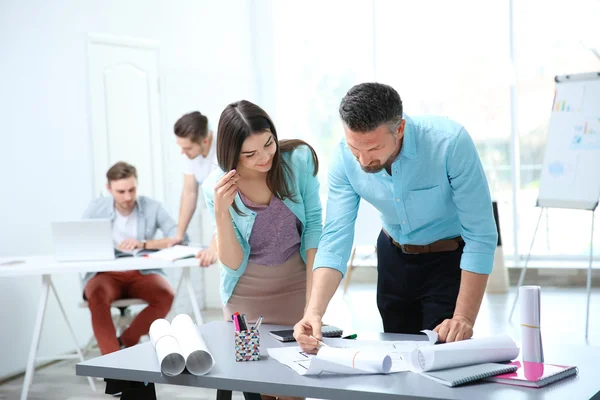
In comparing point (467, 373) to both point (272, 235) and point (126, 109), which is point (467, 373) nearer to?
point (272, 235)

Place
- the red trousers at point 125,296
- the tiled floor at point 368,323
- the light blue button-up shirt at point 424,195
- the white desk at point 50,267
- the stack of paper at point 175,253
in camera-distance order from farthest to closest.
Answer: the red trousers at point 125,296
the tiled floor at point 368,323
the stack of paper at point 175,253
the white desk at point 50,267
the light blue button-up shirt at point 424,195

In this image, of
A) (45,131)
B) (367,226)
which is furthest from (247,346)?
(367,226)

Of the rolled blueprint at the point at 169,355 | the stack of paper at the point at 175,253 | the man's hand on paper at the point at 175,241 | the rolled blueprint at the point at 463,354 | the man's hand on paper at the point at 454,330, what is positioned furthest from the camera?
the man's hand on paper at the point at 175,241

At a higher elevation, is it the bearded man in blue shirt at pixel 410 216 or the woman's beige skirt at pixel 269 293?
the bearded man in blue shirt at pixel 410 216

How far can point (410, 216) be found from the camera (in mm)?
2359

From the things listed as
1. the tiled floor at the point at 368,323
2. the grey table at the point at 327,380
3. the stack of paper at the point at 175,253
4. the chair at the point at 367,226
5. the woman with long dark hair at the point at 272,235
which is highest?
the woman with long dark hair at the point at 272,235

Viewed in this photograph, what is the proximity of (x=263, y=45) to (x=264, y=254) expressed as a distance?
19.7ft

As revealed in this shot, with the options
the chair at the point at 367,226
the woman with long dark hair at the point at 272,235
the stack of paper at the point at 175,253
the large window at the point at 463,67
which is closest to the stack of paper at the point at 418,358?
the woman with long dark hair at the point at 272,235

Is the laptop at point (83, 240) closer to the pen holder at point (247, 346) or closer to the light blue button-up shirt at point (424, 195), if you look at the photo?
the light blue button-up shirt at point (424, 195)

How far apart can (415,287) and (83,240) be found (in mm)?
2365

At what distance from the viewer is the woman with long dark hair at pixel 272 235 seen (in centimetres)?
267

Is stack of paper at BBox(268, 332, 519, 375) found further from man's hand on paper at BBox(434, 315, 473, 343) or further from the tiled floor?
the tiled floor

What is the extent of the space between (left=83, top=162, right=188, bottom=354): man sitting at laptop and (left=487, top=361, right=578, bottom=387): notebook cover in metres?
3.13

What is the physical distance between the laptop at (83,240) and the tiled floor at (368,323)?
80 centimetres
